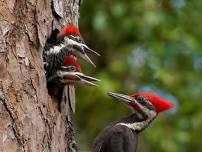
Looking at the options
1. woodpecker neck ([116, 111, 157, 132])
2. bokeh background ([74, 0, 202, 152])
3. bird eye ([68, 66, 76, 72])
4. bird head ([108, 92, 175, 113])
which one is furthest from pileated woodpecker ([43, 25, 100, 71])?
bokeh background ([74, 0, 202, 152])

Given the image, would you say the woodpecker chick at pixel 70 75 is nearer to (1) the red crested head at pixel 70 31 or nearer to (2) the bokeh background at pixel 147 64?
(1) the red crested head at pixel 70 31

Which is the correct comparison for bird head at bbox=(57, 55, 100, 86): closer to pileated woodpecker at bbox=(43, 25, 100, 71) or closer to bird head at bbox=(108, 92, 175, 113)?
pileated woodpecker at bbox=(43, 25, 100, 71)

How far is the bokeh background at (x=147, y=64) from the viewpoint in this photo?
286 inches

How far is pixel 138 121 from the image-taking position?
5180 mm

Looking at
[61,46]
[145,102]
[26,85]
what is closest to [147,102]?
[145,102]

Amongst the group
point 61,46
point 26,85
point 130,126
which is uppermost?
point 61,46

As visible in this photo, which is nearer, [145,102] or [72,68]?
[72,68]

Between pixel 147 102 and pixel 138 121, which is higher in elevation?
pixel 147 102

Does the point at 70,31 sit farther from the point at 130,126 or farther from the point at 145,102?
the point at 130,126

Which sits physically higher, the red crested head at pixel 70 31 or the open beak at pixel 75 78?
the red crested head at pixel 70 31

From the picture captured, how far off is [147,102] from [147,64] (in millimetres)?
2662

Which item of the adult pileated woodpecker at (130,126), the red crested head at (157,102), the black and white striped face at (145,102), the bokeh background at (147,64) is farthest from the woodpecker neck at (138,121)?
the bokeh background at (147,64)

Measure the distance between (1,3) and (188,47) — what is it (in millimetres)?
3876

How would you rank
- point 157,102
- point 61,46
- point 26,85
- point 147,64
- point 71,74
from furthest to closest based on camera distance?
point 147,64
point 157,102
point 61,46
point 71,74
point 26,85
